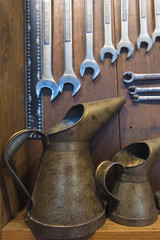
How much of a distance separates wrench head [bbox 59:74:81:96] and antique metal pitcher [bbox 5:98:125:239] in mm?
222

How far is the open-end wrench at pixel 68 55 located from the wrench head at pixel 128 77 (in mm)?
230

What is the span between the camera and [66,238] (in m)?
0.61

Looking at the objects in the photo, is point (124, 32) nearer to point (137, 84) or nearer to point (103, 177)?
point (137, 84)

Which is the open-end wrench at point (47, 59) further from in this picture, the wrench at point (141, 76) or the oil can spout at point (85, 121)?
the wrench at point (141, 76)

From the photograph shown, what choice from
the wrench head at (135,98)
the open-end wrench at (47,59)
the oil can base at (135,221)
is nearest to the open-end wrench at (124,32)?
the wrench head at (135,98)

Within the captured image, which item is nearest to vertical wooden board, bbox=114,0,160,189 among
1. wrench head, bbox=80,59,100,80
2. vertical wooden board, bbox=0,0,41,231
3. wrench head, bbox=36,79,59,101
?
wrench head, bbox=80,59,100,80

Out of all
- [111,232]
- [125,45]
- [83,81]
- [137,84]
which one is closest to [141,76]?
[137,84]

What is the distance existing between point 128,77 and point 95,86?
173mm

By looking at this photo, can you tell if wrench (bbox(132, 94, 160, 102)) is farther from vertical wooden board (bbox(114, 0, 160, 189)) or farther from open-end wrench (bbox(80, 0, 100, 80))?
open-end wrench (bbox(80, 0, 100, 80))

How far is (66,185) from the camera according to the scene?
675 millimetres

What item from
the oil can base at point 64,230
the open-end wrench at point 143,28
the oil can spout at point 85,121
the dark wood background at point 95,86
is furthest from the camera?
the open-end wrench at point 143,28

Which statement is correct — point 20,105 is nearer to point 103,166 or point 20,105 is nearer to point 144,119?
point 103,166

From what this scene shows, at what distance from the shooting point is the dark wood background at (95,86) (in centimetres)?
88

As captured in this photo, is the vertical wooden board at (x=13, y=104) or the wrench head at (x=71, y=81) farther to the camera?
the wrench head at (x=71, y=81)
